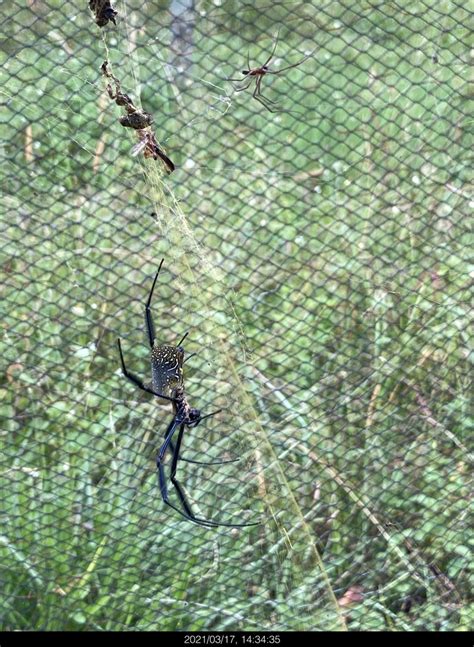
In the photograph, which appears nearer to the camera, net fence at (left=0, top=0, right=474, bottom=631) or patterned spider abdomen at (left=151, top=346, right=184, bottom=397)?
patterned spider abdomen at (left=151, top=346, right=184, bottom=397)

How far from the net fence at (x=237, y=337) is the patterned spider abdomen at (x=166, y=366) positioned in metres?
0.18

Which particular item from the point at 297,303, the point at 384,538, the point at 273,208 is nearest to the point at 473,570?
the point at 384,538

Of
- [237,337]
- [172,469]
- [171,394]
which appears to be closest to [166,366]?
[171,394]

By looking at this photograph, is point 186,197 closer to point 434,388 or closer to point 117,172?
point 117,172

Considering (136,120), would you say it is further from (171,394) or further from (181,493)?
(181,493)

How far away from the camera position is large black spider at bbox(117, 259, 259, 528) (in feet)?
5.22

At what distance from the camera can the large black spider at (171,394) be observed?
159 centimetres

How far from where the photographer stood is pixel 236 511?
1898 mm

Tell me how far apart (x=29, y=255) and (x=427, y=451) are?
103 centimetres

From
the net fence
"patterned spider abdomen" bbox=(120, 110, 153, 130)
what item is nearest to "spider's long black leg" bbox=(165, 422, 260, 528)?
the net fence

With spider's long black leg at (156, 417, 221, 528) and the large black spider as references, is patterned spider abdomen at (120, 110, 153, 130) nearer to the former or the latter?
the large black spider

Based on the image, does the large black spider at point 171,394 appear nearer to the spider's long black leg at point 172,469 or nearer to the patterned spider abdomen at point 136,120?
the spider's long black leg at point 172,469

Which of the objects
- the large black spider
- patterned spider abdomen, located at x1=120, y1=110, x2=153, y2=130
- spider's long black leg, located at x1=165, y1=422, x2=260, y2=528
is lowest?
spider's long black leg, located at x1=165, y1=422, x2=260, y2=528

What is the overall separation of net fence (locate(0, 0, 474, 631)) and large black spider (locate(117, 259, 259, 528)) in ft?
0.41
